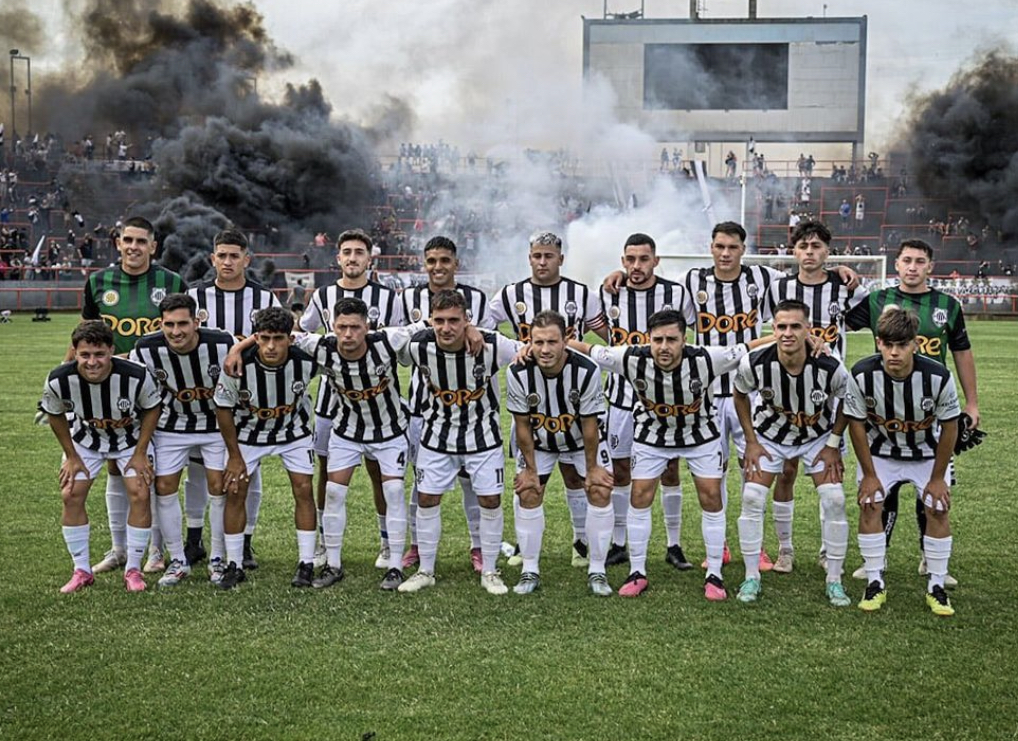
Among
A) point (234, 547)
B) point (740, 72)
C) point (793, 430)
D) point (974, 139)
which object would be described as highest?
point (740, 72)

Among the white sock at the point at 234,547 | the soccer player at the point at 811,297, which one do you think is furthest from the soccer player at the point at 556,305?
the white sock at the point at 234,547

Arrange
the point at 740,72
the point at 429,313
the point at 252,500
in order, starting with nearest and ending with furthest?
the point at 252,500, the point at 429,313, the point at 740,72

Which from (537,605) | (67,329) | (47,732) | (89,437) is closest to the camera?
(47,732)

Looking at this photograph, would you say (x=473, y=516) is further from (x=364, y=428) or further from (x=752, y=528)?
(x=752, y=528)

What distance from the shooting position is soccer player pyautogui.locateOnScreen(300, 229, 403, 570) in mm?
5605

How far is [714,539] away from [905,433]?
100 cm

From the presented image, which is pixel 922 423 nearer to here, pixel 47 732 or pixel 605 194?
pixel 47 732

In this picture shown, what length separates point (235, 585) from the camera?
17.3ft

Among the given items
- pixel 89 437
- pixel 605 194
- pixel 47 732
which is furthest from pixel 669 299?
pixel 605 194

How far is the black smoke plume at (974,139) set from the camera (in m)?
34.8

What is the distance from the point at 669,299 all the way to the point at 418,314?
1.33m

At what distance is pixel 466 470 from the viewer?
5.37m

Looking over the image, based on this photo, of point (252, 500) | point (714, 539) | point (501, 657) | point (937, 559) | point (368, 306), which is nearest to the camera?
point (501, 657)

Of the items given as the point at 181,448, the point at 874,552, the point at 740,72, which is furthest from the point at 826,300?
the point at 740,72
